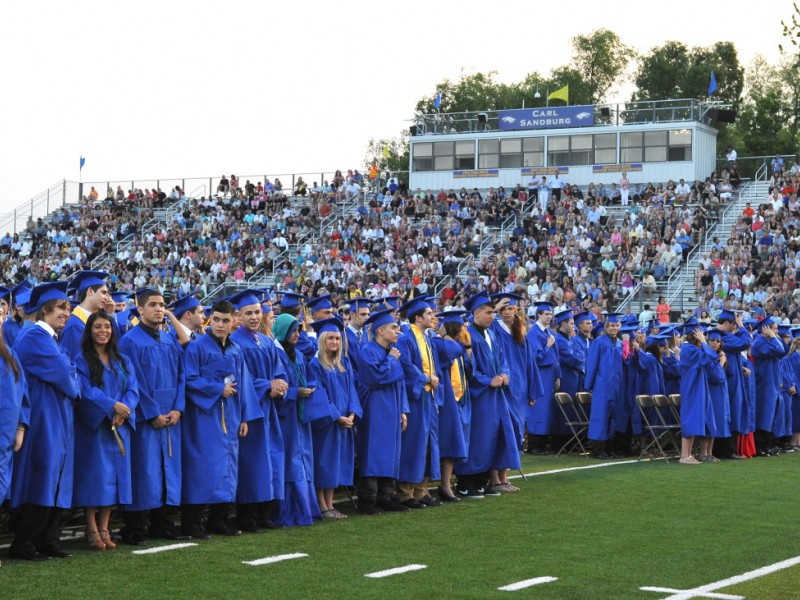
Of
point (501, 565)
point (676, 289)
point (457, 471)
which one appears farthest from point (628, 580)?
point (676, 289)

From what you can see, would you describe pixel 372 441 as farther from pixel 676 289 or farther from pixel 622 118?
pixel 622 118

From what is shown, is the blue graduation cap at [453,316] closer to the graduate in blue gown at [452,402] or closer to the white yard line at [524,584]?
the graduate in blue gown at [452,402]

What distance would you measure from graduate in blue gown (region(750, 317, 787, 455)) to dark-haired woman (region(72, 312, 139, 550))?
1154cm

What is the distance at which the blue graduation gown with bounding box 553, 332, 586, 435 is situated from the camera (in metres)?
18.5

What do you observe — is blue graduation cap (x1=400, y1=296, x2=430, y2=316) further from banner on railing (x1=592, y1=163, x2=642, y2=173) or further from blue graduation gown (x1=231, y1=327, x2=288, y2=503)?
banner on railing (x1=592, y1=163, x2=642, y2=173)

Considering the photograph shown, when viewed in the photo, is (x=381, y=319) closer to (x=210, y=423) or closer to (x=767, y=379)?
(x=210, y=423)

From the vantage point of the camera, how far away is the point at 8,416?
827 centimetres

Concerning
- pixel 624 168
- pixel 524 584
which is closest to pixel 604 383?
pixel 524 584

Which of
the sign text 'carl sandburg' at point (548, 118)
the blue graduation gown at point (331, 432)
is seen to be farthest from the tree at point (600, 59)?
the blue graduation gown at point (331, 432)

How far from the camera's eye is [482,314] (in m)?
13.2

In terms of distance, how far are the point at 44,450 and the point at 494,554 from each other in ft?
11.2

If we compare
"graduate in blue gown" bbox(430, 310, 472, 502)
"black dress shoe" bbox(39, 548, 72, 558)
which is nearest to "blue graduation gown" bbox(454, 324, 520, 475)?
"graduate in blue gown" bbox(430, 310, 472, 502)

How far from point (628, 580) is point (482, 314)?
5.23m

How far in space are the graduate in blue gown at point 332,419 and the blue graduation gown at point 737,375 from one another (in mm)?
7800
